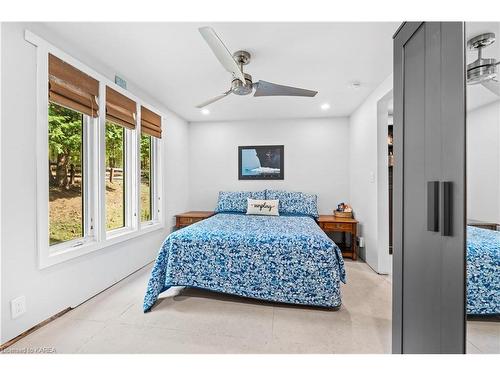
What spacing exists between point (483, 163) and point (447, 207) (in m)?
0.17

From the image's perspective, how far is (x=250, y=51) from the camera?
84.1 inches

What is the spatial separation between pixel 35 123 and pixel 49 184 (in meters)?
0.50

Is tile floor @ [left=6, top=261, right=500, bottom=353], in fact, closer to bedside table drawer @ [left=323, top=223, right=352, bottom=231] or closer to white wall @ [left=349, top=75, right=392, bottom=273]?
white wall @ [left=349, top=75, right=392, bottom=273]

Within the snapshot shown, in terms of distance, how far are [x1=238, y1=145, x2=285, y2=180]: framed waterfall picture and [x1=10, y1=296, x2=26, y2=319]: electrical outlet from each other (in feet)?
11.0

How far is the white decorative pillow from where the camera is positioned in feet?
12.7

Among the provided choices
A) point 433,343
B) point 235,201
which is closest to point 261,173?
point 235,201

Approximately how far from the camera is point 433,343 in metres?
0.91

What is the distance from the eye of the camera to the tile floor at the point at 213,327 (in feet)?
5.37

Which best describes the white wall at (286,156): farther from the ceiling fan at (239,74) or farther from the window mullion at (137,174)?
the ceiling fan at (239,74)

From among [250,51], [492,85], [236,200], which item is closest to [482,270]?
[492,85]
